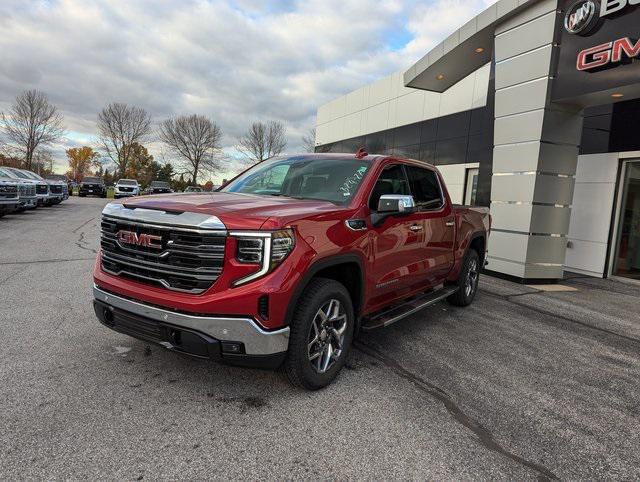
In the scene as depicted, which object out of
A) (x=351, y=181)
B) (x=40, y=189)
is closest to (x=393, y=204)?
(x=351, y=181)

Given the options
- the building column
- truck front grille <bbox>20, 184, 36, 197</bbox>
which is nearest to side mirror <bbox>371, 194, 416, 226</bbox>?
the building column

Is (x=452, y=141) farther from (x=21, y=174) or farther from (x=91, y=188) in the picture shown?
(x=91, y=188)

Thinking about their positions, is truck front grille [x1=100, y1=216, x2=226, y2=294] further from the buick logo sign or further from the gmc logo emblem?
the buick logo sign

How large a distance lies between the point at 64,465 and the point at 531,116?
9.19 metres

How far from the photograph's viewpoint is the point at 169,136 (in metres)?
64.5

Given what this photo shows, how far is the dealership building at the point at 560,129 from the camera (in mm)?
7461

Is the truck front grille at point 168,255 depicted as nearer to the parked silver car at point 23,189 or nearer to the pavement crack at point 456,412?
the pavement crack at point 456,412

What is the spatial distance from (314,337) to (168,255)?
122 cm

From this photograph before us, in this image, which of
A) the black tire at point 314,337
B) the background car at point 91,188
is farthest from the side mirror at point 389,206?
the background car at point 91,188

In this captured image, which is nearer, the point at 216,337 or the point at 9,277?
the point at 216,337

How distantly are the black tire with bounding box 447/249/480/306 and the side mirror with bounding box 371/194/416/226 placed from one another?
2594mm

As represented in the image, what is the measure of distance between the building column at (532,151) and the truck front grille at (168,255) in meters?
7.60

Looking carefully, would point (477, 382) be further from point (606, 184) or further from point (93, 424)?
point (606, 184)

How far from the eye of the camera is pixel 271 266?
2.86 metres
